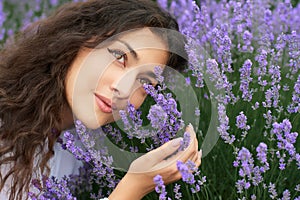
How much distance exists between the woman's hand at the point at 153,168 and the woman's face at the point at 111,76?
23cm

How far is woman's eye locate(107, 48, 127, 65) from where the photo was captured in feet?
6.05

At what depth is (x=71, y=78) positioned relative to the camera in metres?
1.90

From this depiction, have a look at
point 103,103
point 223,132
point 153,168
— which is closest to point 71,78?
point 103,103

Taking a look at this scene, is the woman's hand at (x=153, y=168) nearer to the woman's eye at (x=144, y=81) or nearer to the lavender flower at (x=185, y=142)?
the lavender flower at (x=185, y=142)

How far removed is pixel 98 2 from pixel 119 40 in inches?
9.3

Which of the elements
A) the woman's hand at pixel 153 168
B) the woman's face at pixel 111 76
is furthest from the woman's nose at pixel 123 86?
the woman's hand at pixel 153 168

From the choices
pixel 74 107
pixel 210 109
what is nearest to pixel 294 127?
pixel 210 109

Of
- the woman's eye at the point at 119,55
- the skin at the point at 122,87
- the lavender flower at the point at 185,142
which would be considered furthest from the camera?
the woman's eye at the point at 119,55

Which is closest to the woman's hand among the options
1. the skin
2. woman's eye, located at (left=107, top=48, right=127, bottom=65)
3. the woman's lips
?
the skin

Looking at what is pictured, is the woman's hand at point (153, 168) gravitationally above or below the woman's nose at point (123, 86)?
below

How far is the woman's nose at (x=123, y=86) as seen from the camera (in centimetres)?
177

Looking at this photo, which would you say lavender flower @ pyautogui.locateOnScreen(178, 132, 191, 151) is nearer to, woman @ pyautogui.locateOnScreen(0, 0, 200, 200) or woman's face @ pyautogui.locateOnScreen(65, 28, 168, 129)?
woman @ pyautogui.locateOnScreen(0, 0, 200, 200)

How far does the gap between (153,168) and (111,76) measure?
0.33 meters

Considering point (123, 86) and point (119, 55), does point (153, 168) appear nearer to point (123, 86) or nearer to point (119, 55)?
point (123, 86)
